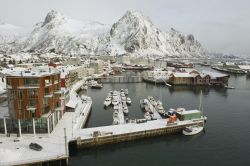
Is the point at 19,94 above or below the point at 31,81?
below

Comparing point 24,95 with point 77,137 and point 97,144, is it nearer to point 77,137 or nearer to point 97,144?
point 77,137

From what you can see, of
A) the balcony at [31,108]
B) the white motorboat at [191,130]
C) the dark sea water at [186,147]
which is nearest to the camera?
the dark sea water at [186,147]

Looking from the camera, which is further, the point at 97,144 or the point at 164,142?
the point at 164,142

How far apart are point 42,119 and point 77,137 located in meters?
8.60

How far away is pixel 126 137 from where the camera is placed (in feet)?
189

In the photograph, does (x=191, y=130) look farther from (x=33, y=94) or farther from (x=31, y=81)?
(x=31, y=81)

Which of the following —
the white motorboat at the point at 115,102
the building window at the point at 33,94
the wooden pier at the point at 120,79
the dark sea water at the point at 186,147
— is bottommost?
the dark sea water at the point at 186,147

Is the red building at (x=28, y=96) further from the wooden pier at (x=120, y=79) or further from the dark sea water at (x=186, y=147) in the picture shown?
the wooden pier at (x=120, y=79)

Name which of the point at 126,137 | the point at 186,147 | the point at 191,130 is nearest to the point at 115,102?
the point at 126,137

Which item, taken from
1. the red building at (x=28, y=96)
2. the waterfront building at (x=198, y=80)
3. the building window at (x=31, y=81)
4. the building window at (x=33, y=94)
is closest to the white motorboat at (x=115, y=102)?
the red building at (x=28, y=96)

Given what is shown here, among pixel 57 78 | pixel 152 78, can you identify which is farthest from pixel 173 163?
pixel 152 78

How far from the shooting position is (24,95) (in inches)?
1992

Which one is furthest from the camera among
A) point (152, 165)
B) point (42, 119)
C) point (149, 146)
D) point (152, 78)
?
point (152, 78)

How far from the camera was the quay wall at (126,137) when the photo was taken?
5350cm
